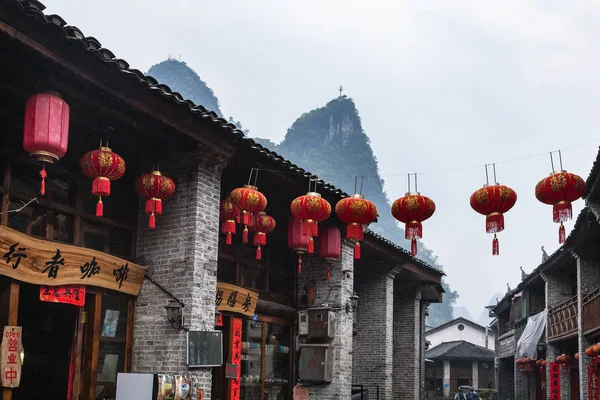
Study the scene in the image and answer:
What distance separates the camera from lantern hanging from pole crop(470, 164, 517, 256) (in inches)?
327

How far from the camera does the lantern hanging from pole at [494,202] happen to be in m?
8.31

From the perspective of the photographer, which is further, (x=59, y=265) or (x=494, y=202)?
(x=494, y=202)

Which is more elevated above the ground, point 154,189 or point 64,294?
point 154,189

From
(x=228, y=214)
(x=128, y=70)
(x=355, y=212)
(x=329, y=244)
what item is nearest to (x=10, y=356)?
(x=128, y=70)

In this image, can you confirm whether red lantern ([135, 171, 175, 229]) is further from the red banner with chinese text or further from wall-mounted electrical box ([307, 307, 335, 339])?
wall-mounted electrical box ([307, 307, 335, 339])

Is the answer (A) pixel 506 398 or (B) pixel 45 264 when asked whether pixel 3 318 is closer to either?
(B) pixel 45 264

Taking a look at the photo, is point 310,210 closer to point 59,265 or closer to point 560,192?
point 560,192

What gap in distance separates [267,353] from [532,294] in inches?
701

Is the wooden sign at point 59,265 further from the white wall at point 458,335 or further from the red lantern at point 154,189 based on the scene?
the white wall at point 458,335

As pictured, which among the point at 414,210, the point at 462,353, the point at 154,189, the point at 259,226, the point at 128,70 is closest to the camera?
the point at 128,70

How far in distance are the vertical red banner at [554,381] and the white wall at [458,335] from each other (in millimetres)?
28951

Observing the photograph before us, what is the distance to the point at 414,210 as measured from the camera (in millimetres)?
8898

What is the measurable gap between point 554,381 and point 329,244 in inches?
475

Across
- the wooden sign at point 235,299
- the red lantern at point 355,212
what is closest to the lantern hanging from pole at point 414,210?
the red lantern at point 355,212
